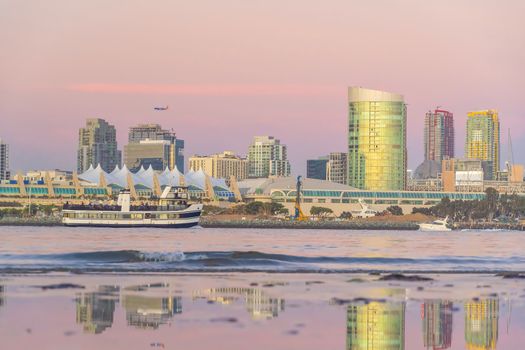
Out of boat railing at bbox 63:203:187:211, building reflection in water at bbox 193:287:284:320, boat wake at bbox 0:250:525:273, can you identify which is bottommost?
building reflection in water at bbox 193:287:284:320

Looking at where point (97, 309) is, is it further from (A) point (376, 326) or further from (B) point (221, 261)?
(B) point (221, 261)

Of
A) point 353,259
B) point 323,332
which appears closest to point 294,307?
point 323,332

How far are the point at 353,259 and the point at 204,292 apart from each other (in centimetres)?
2680

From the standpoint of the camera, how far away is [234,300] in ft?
106

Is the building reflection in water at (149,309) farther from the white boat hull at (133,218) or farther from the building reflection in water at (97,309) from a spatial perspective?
the white boat hull at (133,218)

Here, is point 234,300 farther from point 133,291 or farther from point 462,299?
point 462,299

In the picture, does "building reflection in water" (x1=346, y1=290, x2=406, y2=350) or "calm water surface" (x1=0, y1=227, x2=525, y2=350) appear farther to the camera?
"calm water surface" (x1=0, y1=227, x2=525, y2=350)

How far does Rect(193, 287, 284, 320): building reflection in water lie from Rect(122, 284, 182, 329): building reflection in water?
116 cm

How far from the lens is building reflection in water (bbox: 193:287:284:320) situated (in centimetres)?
2936

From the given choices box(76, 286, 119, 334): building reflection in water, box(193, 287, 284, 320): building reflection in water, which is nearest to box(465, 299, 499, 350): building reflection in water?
box(193, 287, 284, 320): building reflection in water

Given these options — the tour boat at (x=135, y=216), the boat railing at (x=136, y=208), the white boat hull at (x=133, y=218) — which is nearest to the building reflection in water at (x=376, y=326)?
the white boat hull at (x=133, y=218)

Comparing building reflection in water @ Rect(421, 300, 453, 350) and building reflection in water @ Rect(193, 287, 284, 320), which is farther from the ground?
building reflection in water @ Rect(193, 287, 284, 320)

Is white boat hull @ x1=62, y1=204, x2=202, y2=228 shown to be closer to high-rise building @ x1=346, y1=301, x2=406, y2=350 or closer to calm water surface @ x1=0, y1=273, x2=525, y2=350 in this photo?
calm water surface @ x1=0, y1=273, x2=525, y2=350

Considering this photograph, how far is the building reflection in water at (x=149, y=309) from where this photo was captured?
2719 centimetres
